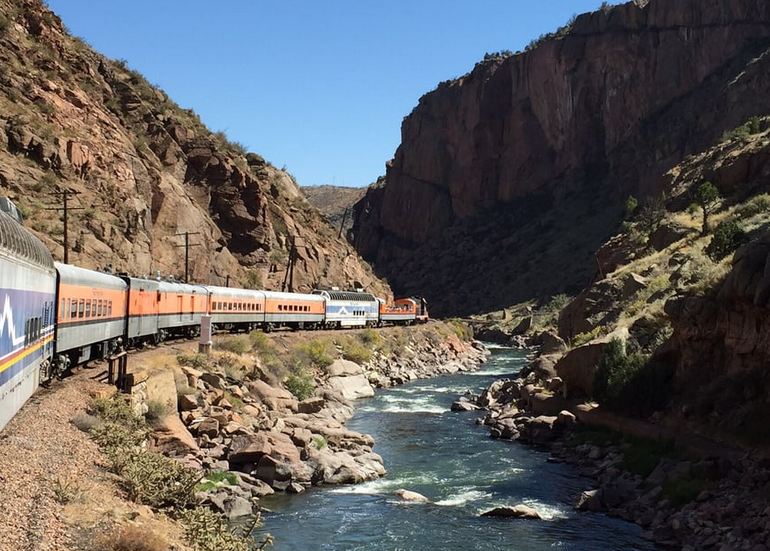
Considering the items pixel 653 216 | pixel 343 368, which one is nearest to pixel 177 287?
pixel 343 368

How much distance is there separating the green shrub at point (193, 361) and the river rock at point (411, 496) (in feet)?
36.5

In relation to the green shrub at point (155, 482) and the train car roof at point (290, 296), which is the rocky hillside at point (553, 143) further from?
the green shrub at point (155, 482)

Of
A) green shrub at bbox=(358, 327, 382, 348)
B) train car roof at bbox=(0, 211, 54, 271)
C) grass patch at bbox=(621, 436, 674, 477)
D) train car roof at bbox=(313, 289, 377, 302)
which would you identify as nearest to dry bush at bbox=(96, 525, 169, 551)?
train car roof at bbox=(0, 211, 54, 271)

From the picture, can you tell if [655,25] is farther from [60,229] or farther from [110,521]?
[110,521]

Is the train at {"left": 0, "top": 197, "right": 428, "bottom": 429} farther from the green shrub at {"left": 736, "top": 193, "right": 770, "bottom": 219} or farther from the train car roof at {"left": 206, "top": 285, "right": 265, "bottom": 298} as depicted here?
the green shrub at {"left": 736, "top": 193, "right": 770, "bottom": 219}

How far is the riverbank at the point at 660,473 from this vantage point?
16344 millimetres

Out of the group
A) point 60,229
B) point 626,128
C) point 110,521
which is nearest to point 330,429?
point 110,521

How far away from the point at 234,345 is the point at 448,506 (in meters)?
19.6

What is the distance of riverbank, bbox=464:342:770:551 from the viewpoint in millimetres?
16344

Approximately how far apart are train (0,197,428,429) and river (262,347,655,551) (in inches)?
245

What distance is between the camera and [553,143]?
15025 centimetres

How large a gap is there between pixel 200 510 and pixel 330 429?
40.3 ft

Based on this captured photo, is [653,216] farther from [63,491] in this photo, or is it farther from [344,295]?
[63,491]

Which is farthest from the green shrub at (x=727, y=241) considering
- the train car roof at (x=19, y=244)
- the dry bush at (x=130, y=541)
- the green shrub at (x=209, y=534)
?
the dry bush at (x=130, y=541)
